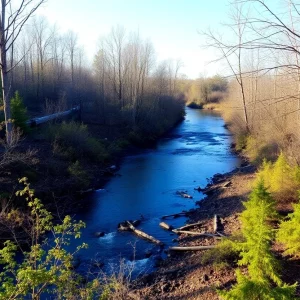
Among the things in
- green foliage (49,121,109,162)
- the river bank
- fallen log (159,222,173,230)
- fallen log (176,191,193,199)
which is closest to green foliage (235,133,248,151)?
green foliage (49,121,109,162)

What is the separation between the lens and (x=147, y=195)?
663 inches

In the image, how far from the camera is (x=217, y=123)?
147ft

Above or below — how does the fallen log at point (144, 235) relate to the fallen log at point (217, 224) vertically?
below

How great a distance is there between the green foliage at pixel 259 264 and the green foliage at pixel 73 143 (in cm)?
1368

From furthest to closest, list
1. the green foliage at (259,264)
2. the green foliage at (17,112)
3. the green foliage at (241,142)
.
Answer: the green foliage at (241,142), the green foliage at (17,112), the green foliage at (259,264)

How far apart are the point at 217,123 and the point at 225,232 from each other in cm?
3441

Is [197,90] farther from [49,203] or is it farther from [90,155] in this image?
[49,203]

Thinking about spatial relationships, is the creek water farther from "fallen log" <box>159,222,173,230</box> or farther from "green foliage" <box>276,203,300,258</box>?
"green foliage" <box>276,203,300,258</box>

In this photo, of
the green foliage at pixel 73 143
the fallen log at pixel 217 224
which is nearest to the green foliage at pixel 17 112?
the green foliage at pixel 73 143

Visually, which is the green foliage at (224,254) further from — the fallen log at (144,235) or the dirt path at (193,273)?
the fallen log at (144,235)

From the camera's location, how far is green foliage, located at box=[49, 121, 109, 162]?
831 inches

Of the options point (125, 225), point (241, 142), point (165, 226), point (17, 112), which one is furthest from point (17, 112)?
point (241, 142)

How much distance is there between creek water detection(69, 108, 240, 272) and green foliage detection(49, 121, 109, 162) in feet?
7.63

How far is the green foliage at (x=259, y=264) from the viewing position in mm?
4719
